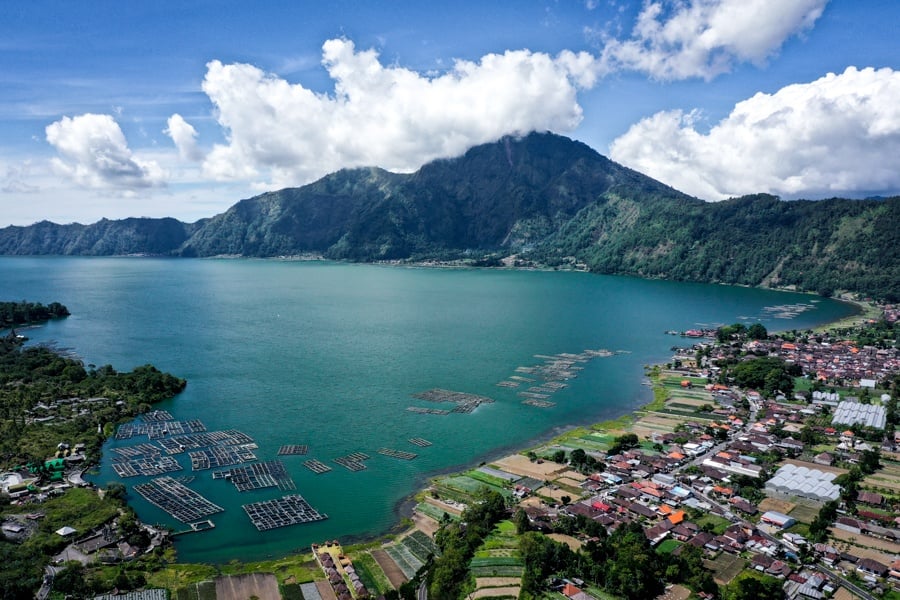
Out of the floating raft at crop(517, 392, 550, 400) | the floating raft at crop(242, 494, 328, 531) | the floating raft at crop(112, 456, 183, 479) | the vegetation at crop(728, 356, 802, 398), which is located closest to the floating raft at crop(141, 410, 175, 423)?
the floating raft at crop(112, 456, 183, 479)

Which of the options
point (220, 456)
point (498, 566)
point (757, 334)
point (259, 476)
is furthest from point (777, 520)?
point (757, 334)

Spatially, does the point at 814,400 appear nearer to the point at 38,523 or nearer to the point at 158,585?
the point at 158,585

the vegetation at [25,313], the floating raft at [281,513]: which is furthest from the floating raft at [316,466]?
the vegetation at [25,313]

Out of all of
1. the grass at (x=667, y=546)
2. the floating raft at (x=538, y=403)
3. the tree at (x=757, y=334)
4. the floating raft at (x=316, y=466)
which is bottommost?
the floating raft at (x=316, y=466)

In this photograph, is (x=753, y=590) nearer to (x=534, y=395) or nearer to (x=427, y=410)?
(x=427, y=410)

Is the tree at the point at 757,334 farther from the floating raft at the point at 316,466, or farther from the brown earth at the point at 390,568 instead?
the brown earth at the point at 390,568

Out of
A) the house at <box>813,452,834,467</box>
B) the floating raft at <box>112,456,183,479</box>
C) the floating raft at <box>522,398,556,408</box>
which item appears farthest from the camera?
the floating raft at <box>522,398,556,408</box>

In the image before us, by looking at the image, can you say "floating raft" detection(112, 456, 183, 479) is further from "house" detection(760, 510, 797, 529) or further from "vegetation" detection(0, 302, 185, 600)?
"house" detection(760, 510, 797, 529)
